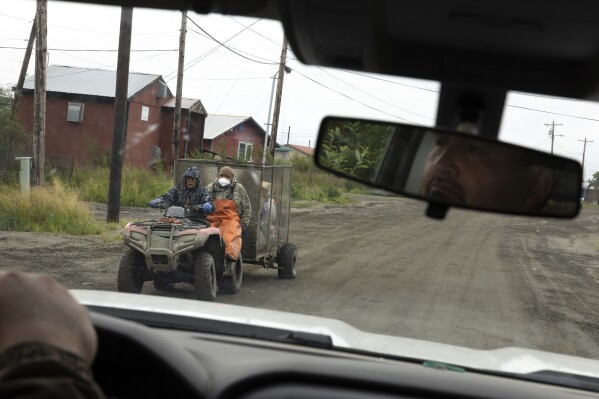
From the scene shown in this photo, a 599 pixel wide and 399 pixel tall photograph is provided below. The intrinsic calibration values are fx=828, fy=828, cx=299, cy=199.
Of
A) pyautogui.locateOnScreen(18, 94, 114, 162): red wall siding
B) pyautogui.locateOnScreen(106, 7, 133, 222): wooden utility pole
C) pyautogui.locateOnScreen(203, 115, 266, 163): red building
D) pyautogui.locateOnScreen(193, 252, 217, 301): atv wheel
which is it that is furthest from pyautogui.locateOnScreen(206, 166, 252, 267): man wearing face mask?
pyautogui.locateOnScreen(203, 115, 266, 163): red building

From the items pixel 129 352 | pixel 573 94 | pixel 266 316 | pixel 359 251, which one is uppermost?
pixel 573 94

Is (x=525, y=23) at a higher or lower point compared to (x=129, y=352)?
higher

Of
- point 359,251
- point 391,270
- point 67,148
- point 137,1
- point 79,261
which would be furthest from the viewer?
point 67,148

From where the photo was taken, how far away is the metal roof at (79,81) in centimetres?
2991

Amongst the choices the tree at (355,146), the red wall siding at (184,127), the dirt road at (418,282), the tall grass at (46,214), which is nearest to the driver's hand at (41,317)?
the tree at (355,146)

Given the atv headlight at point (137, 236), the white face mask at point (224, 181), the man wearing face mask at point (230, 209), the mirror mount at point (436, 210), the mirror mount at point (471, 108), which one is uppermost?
the mirror mount at point (471, 108)

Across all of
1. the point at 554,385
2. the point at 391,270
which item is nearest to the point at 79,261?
the point at 391,270

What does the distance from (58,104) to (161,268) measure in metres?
21.8

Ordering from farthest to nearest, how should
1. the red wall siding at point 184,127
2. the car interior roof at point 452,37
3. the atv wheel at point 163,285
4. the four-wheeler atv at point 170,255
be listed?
the red wall siding at point 184,127 → the atv wheel at point 163,285 → the four-wheeler atv at point 170,255 → the car interior roof at point 452,37

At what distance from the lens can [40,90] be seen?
18.6 m

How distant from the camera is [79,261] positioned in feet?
39.9

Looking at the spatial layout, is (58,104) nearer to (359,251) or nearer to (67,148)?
(67,148)

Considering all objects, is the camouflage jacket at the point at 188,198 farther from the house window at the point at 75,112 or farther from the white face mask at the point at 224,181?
the house window at the point at 75,112

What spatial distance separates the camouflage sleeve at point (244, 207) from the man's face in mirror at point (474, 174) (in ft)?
28.1
